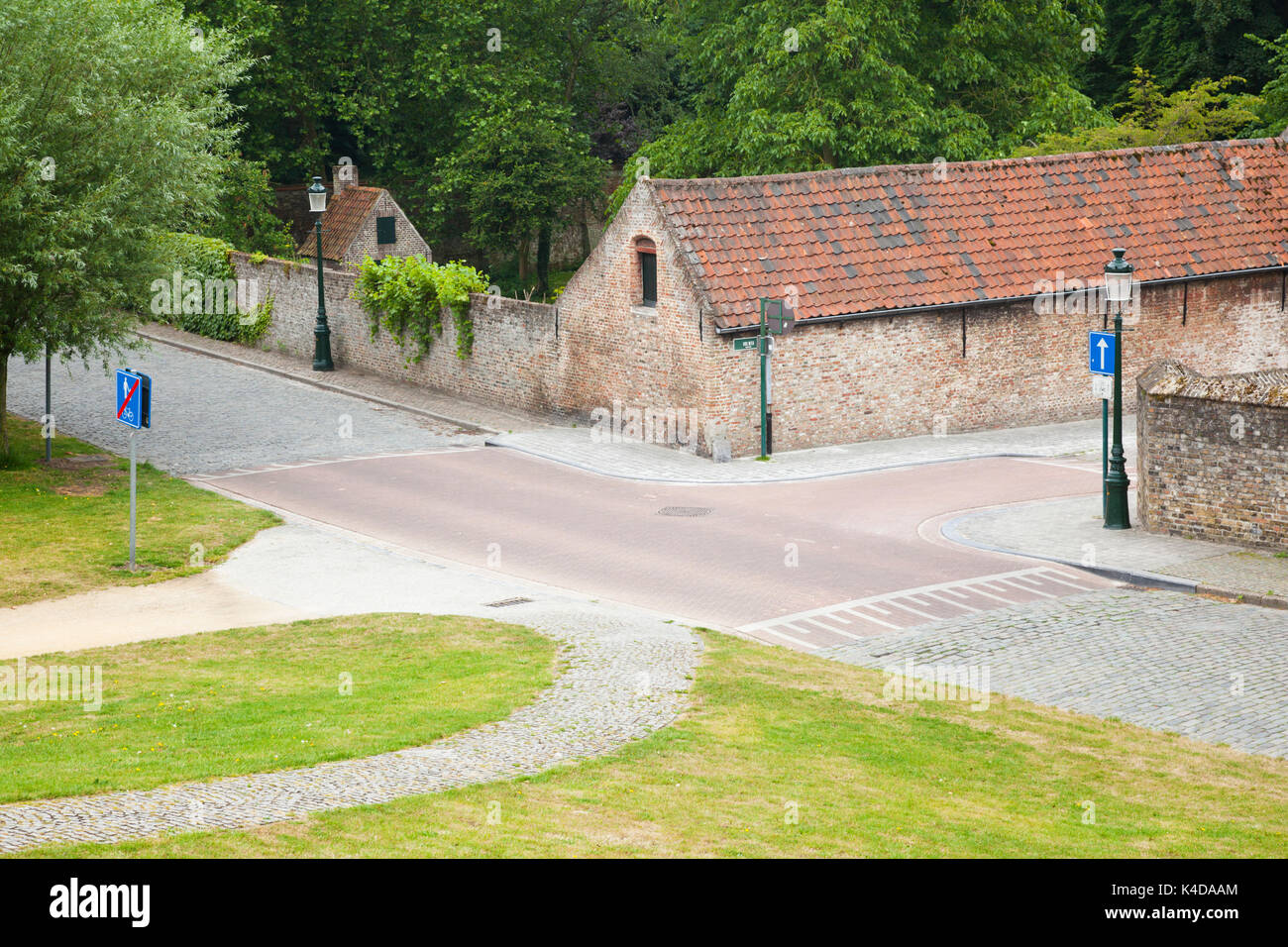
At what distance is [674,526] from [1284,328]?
55.2 feet

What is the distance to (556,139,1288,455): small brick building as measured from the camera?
2698cm

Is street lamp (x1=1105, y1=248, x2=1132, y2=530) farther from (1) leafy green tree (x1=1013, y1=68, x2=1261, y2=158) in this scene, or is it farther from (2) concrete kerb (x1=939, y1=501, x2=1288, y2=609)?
(1) leafy green tree (x1=1013, y1=68, x2=1261, y2=158)

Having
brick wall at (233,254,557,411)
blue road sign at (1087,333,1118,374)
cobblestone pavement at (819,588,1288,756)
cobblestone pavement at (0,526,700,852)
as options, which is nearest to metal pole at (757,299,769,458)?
brick wall at (233,254,557,411)

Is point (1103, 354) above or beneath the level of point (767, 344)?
beneath

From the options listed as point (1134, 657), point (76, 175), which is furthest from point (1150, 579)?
point (76, 175)

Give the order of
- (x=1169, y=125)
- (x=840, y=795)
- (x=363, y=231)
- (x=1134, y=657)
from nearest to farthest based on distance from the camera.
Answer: (x=840, y=795)
(x=1134, y=657)
(x=1169, y=125)
(x=363, y=231)

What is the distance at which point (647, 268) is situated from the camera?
27.8 meters

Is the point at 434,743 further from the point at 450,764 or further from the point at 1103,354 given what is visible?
the point at 1103,354

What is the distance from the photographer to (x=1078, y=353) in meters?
30.2

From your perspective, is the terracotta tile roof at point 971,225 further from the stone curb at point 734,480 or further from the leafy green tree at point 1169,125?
the leafy green tree at point 1169,125

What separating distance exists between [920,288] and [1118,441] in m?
7.67

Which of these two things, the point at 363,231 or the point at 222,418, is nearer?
the point at 222,418

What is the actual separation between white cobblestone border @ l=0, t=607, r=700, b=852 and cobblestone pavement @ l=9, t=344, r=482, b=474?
13.1m
